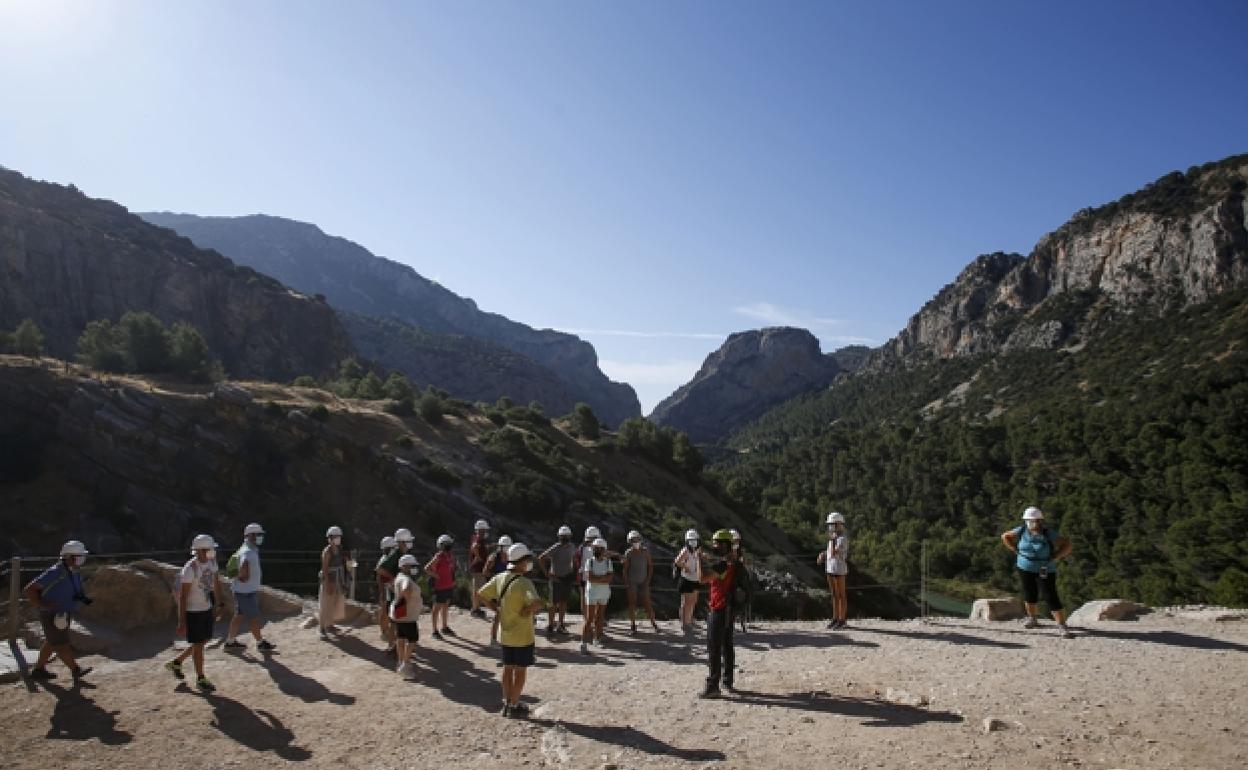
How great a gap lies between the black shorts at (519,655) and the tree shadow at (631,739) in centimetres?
64

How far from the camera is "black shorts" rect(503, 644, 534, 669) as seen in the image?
7156 mm

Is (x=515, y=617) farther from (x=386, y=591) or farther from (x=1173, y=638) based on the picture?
(x=1173, y=638)

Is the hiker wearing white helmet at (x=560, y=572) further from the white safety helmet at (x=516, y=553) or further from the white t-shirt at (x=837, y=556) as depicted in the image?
the white t-shirt at (x=837, y=556)

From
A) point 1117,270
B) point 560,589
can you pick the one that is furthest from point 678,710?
point 1117,270

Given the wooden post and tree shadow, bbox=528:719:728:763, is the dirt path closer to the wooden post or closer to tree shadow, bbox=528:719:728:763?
tree shadow, bbox=528:719:728:763

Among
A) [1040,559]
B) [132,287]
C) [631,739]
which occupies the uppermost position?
[132,287]

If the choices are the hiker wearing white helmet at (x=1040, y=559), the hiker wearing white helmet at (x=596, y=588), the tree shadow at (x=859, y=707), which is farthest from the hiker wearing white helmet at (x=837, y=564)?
the tree shadow at (x=859, y=707)

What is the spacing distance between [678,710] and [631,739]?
0.95 m

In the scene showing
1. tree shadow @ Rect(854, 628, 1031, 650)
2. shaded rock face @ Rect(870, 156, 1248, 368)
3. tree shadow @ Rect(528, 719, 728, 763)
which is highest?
shaded rock face @ Rect(870, 156, 1248, 368)

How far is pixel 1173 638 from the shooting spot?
10.2 m

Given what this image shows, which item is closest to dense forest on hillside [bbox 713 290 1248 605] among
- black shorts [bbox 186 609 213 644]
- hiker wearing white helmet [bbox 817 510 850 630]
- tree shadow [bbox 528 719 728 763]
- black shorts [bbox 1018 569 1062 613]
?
black shorts [bbox 1018 569 1062 613]

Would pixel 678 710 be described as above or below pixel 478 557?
below

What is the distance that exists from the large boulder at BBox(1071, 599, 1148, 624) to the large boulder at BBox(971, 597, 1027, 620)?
34.6 inches

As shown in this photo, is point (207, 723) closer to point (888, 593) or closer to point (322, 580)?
point (322, 580)
